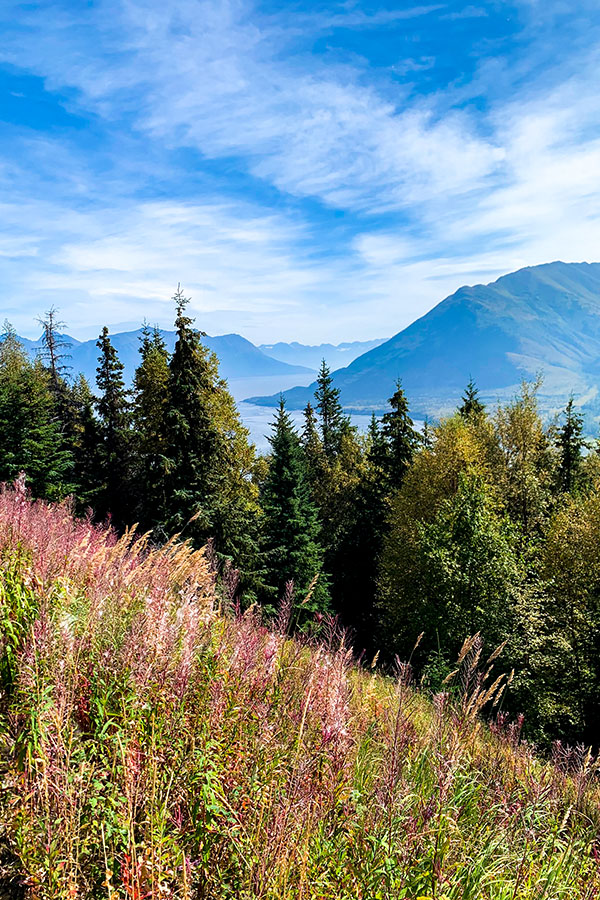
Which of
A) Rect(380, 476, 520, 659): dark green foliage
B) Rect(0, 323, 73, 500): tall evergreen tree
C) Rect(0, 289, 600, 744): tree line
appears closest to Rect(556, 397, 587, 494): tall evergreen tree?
Rect(0, 289, 600, 744): tree line

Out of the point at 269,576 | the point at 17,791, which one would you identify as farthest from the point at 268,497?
the point at 17,791

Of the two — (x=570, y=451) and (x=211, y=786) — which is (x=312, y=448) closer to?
(x=570, y=451)

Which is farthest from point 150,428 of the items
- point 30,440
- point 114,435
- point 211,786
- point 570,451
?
point 570,451

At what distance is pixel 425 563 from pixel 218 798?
70.6 feet

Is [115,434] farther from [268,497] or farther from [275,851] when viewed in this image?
[275,851]

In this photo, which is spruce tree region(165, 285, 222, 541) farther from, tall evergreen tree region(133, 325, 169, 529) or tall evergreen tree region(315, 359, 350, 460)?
tall evergreen tree region(315, 359, 350, 460)

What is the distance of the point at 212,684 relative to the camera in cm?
315

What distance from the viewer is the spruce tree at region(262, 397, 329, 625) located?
2639 centimetres

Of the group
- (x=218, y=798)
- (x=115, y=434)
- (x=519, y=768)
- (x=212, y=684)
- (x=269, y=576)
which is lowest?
(x=269, y=576)

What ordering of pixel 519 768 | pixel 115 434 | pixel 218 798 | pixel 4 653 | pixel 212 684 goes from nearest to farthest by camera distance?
pixel 218 798, pixel 212 684, pixel 4 653, pixel 519 768, pixel 115 434

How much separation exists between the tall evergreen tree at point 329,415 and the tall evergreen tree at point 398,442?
18912mm

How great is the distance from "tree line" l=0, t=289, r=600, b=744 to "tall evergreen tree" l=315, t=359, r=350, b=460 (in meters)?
13.2

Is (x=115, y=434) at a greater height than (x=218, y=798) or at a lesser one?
greater

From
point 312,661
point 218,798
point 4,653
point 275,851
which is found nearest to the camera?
point 275,851
